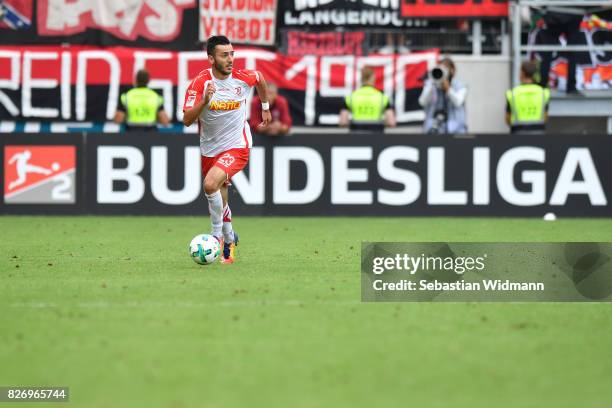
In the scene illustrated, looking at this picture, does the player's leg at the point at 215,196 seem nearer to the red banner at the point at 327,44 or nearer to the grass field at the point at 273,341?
the grass field at the point at 273,341

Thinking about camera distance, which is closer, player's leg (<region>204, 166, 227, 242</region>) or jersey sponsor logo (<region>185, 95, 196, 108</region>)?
jersey sponsor logo (<region>185, 95, 196, 108</region>)

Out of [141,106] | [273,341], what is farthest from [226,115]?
[141,106]

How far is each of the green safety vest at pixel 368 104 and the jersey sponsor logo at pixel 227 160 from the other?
326 inches

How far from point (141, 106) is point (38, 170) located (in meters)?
2.01

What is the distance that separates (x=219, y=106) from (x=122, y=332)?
492 cm

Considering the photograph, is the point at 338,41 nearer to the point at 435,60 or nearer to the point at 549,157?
the point at 435,60

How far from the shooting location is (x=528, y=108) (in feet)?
66.4

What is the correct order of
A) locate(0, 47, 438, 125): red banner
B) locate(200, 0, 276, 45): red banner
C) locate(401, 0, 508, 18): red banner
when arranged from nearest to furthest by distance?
1. locate(200, 0, 276, 45): red banner
2. locate(401, 0, 508, 18): red banner
3. locate(0, 47, 438, 125): red banner

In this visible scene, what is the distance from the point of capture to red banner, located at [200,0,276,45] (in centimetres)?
2325

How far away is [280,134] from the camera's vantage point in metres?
19.7

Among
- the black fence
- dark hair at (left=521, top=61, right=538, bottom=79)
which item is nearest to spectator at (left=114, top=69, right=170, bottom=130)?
the black fence

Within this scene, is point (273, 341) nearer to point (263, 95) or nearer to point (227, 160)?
point (227, 160)

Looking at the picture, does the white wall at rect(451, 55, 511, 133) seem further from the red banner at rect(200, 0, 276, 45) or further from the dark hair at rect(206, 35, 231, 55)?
the dark hair at rect(206, 35, 231, 55)

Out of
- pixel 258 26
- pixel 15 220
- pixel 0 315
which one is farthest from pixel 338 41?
pixel 0 315
